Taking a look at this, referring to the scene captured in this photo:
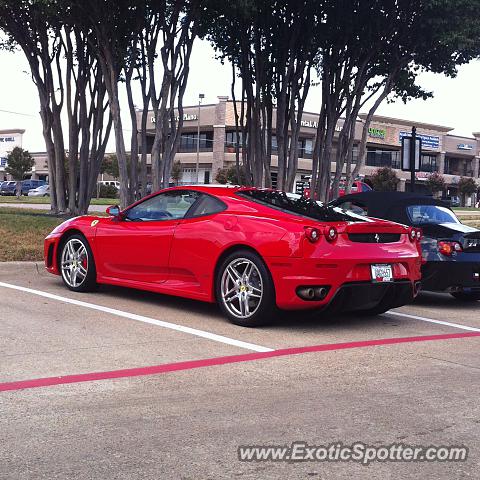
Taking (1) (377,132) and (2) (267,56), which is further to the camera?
(1) (377,132)

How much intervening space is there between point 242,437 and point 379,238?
3.81 meters

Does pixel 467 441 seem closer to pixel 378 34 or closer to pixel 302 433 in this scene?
pixel 302 433

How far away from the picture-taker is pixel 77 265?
8859mm

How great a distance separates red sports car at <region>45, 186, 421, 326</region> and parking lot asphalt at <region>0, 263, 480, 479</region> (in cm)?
35

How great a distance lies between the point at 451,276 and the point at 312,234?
2.94 m

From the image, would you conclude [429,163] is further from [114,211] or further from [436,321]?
[114,211]

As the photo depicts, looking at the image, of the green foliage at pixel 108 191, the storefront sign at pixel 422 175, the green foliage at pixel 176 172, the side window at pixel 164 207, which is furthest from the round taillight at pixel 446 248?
the storefront sign at pixel 422 175

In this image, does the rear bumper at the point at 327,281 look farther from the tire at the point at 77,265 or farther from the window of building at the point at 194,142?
the window of building at the point at 194,142

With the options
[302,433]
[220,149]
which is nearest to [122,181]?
[302,433]

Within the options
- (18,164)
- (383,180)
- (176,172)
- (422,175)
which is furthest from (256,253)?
(422,175)

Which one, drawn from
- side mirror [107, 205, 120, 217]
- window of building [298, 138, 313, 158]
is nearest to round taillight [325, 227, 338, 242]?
side mirror [107, 205, 120, 217]

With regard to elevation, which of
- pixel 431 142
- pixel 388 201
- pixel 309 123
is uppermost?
pixel 309 123

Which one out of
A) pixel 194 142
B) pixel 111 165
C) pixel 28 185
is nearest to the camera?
pixel 111 165

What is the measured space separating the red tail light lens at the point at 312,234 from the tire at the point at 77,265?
320cm
